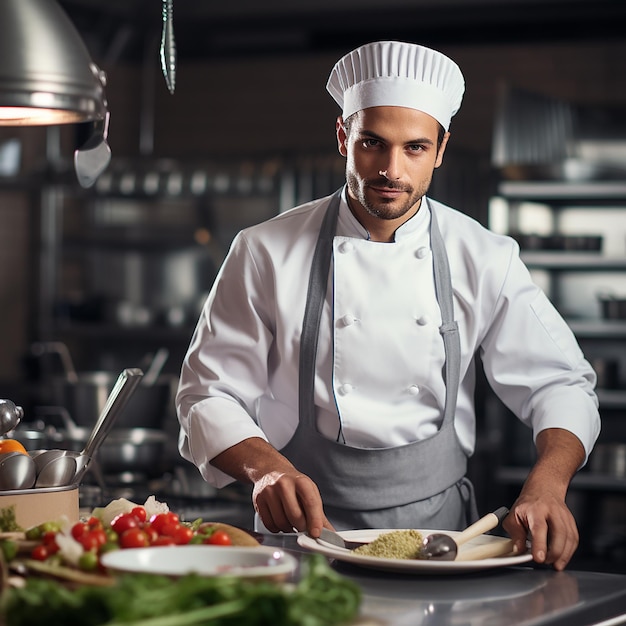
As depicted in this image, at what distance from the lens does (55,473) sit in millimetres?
1739

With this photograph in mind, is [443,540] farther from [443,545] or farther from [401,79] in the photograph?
[401,79]

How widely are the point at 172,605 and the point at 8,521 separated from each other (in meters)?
0.67

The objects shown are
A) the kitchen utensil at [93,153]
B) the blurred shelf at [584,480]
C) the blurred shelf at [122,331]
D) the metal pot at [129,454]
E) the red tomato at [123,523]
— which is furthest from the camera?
the blurred shelf at [122,331]

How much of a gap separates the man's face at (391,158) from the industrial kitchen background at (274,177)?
3.30 meters

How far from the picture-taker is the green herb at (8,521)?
1650 millimetres

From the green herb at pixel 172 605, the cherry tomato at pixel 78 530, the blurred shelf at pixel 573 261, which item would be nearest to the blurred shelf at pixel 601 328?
the blurred shelf at pixel 573 261

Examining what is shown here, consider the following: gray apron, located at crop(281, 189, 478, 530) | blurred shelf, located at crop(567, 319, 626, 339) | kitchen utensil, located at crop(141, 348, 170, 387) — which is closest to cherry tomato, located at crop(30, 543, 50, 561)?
gray apron, located at crop(281, 189, 478, 530)

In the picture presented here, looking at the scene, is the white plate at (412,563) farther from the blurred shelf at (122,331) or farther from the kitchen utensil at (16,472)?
the blurred shelf at (122,331)

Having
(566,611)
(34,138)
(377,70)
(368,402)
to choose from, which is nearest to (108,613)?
(566,611)

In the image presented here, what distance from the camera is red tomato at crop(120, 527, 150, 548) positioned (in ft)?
4.84

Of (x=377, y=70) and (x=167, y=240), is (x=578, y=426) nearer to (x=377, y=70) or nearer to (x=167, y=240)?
(x=377, y=70)

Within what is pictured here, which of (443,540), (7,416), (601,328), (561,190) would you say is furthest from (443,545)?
(561,190)

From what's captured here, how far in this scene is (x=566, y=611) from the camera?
1.40 meters

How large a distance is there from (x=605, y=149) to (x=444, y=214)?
397cm
